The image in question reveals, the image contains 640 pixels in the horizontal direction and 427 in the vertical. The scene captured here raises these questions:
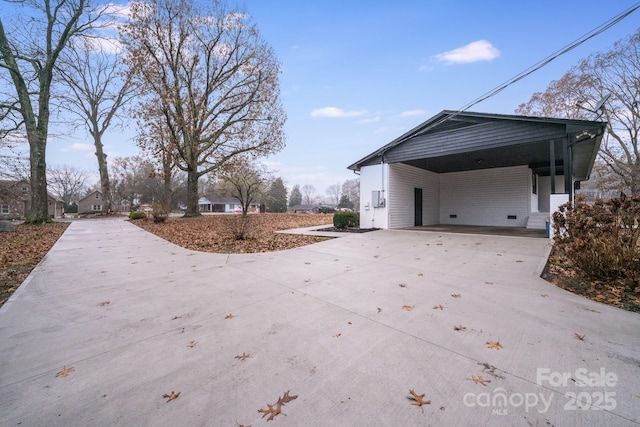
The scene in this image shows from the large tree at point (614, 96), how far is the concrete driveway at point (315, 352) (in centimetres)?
1926

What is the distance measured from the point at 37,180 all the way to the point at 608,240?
21.2 metres

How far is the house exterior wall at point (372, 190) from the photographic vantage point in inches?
439

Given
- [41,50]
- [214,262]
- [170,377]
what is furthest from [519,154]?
[41,50]

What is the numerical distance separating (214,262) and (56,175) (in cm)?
6614

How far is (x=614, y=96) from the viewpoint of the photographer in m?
16.6

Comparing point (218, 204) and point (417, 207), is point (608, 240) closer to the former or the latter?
point (417, 207)

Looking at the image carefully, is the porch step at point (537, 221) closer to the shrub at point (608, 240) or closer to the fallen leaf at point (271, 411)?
the shrub at point (608, 240)

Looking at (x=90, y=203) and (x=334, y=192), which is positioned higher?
(x=334, y=192)

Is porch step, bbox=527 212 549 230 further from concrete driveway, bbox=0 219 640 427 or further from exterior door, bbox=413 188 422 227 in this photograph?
concrete driveway, bbox=0 219 640 427

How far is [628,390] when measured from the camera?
1.64m

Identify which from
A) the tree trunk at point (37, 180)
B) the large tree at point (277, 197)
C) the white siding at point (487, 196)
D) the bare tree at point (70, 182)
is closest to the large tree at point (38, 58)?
the tree trunk at point (37, 180)

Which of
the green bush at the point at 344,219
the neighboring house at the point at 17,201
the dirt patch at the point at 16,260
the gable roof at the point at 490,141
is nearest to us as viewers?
the dirt patch at the point at 16,260

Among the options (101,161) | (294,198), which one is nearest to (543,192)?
(101,161)

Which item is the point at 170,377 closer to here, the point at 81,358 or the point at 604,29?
the point at 81,358
